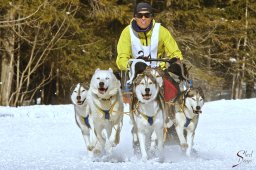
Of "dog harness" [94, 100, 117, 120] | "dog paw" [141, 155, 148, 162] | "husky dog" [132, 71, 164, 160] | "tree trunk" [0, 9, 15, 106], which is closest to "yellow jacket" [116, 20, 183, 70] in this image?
"dog harness" [94, 100, 117, 120]

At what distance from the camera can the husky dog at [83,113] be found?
7750 millimetres

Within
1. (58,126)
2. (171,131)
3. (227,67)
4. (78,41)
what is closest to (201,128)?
(58,126)

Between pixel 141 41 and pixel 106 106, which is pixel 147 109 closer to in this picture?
pixel 106 106

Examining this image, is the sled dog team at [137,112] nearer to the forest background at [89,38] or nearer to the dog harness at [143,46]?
the dog harness at [143,46]

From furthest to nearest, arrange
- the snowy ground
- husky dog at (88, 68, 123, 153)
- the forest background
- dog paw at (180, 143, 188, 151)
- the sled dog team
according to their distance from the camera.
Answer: the forest background < dog paw at (180, 143, 188, 151) < husky dog at (88, 68, 123, 153) < the sled dog team < the snowy ground

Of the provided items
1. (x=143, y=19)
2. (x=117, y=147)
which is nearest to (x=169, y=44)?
(x=143, y=19)

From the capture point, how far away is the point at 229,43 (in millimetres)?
27609

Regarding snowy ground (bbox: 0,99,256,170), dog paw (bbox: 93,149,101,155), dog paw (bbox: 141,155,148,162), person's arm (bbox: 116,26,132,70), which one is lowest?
snowy ground (bbox: 0,99,256,170)

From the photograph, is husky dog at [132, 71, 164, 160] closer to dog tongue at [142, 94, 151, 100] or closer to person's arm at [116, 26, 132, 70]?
dog tongue at [142, 94, 151, 100]

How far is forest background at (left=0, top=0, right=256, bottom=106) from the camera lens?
2248cm

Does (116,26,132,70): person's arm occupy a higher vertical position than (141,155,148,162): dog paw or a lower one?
higher

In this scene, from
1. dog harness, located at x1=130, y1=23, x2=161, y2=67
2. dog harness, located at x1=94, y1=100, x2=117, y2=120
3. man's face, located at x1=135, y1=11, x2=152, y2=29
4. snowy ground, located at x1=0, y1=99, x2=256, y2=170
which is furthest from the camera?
dog harness, located at x1=130, y1=23, x2=161, y2=67

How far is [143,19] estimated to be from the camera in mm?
7848

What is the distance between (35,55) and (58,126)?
1224 cm
